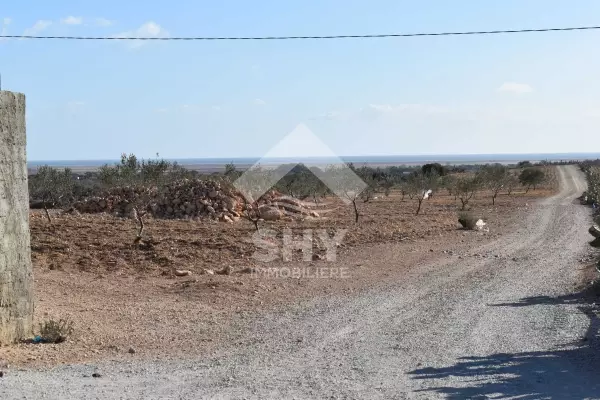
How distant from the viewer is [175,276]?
13.4 metres

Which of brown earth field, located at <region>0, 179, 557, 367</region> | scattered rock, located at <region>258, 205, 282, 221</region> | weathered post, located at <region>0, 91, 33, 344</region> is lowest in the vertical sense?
brown earth field, located at <region>0, 179, 557, 367</region>

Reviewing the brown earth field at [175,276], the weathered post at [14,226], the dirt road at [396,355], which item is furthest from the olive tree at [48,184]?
the dirt road at [396,355]

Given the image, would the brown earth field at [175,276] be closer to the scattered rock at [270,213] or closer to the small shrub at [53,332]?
the small shrub at [53,332]

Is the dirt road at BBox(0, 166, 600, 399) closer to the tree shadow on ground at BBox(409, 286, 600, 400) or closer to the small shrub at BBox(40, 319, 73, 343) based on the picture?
the tree shadow on ground at BBox(409, 286, 600, 400)

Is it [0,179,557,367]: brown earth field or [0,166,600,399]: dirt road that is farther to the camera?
[0,179,557,367]: brown earth field

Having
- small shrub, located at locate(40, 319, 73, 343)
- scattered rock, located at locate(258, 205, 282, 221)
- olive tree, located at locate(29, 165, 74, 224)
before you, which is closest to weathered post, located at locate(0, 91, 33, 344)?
small shrub, located at locate(40, 319, 73, 343)

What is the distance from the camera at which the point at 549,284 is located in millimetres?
11672

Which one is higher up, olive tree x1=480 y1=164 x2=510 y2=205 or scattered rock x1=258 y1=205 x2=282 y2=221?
olive tree x1=480 y1=164 x2=510 y2=205

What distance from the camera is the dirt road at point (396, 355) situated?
19.7 ft

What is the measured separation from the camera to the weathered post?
755 cm

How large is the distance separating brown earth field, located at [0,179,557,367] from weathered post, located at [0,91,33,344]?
1.27 feet

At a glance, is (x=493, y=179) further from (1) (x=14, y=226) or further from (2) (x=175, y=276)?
(1) (x=14, y=226)

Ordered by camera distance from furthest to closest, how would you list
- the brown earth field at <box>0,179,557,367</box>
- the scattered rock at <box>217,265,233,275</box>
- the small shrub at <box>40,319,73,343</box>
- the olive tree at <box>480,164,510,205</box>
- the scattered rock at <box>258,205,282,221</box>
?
1. the olive tree at <box>480,164,510,205</box>
2. the scattered rock at <box>258,205,282,221</box>
3. the scattered rock at <box>217,265,233,275</box>
4. the brown earth field at <box>0,179,557,367</box>
5. the small shrub at <box>40,319,73,343</box>

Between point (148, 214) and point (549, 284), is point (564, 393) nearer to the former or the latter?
point (549, 284)
